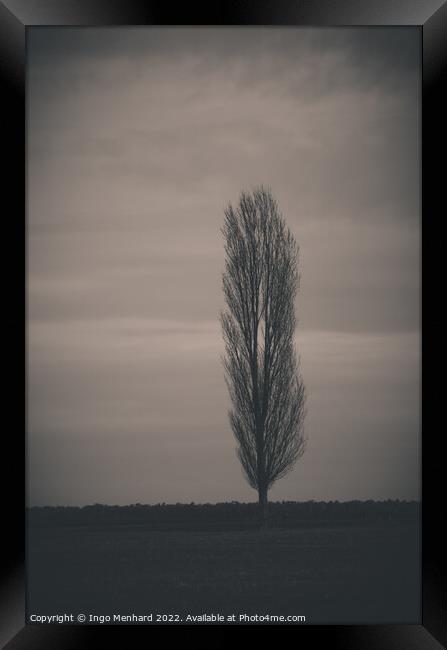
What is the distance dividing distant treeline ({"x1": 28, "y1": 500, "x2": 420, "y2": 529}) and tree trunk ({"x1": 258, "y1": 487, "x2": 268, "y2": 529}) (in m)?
0.03

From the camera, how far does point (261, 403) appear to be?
798cm

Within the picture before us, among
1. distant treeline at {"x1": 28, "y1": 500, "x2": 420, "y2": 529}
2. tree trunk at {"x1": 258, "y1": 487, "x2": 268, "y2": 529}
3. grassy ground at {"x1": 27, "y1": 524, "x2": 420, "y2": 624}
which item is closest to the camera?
grassy ground at {"x1": 27, "y1": 524, "x2": 420, "y2": 624}

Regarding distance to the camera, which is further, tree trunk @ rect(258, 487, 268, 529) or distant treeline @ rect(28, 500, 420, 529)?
tree trunk @ rect(258, 487, 268, 529)

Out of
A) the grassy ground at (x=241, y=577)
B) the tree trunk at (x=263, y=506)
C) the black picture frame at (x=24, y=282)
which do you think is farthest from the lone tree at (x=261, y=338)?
the black picture frame at (x=24, y=282)

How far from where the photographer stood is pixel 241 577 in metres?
4.73

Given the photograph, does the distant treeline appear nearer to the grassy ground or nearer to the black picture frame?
the grassy ground

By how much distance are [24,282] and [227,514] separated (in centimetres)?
232

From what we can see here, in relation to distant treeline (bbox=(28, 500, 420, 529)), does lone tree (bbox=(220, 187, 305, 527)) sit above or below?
above

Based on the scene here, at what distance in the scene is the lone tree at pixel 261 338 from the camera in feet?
20.3

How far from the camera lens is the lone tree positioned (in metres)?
6.18

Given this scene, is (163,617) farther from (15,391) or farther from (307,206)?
(307,206)

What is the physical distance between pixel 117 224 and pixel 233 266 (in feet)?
10.8

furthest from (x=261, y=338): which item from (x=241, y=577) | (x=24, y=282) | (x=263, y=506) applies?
(x=24, y=282)

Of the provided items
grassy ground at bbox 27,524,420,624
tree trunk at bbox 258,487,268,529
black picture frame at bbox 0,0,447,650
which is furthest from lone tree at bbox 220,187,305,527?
black picture frame at bbox 0,0,447,650
